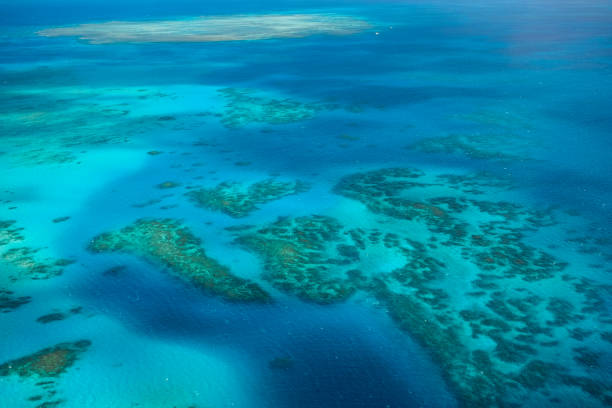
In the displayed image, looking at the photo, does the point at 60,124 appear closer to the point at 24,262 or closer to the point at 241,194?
the point at 241,194

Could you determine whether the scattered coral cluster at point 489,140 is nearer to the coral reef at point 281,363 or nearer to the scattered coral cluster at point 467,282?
the scattered coral cluster at point 467,282

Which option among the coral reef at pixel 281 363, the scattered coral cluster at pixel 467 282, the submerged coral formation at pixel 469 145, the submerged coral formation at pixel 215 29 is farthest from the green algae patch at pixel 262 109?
the submerged coral formation at pixel 215 29

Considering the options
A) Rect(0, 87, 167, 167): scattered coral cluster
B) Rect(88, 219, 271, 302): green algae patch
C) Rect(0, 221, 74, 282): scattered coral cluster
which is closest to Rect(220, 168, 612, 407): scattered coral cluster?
Rect(88, 219, 271, 302): green algae patch

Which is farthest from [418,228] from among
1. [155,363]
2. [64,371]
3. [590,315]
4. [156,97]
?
[156,97]

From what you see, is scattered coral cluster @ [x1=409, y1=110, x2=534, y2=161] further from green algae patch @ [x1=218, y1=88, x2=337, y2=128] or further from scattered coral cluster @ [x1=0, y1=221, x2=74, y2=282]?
scattered coral cluster @ [x1=0, y1=221, x2=74, y2=282]

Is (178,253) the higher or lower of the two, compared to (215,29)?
lower

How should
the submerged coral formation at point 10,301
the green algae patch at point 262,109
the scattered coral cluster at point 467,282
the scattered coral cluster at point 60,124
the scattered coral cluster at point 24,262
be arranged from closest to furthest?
the scattered coral cluster at point 467,282 < the submerged coral formation at point 10,301 < the scattered coral cluster at point 24,262 < the scattered coral cluster at point 60,124 < the green algae patch at point 262,109

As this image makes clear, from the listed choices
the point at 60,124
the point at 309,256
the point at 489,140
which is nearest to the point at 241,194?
the point at 309,256
